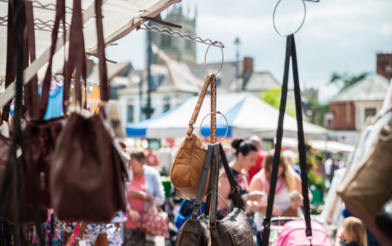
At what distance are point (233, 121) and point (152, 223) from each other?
313 centimetres

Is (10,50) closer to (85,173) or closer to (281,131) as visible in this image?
(85,173)

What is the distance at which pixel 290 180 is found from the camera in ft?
16.6

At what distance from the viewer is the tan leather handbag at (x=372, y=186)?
3.63ft

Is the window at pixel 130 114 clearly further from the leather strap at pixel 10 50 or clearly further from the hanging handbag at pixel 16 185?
the hanging handbag at pixel 16 185

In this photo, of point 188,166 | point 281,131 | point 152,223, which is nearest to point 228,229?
point 188,166

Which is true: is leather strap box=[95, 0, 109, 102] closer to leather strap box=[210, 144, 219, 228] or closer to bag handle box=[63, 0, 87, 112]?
bag handle box=[63, 0, 87, 112]

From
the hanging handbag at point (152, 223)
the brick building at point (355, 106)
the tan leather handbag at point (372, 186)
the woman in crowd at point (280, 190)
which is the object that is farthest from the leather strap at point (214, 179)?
the brick building at point (355, 106)

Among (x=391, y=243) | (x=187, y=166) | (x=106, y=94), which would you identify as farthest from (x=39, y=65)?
(x=391, y=243)

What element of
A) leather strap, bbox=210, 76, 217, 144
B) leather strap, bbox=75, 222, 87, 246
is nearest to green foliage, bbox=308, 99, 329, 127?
leather strap, bbox=75, 222, 87, 246

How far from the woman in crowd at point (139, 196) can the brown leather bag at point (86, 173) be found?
13.6 feet

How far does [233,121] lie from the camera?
7980 millimetres

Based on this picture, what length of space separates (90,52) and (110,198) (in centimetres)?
247

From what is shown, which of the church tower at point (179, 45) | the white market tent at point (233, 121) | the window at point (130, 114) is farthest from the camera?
the church tower at point (179, 45)

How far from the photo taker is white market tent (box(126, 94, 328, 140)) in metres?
7.75
